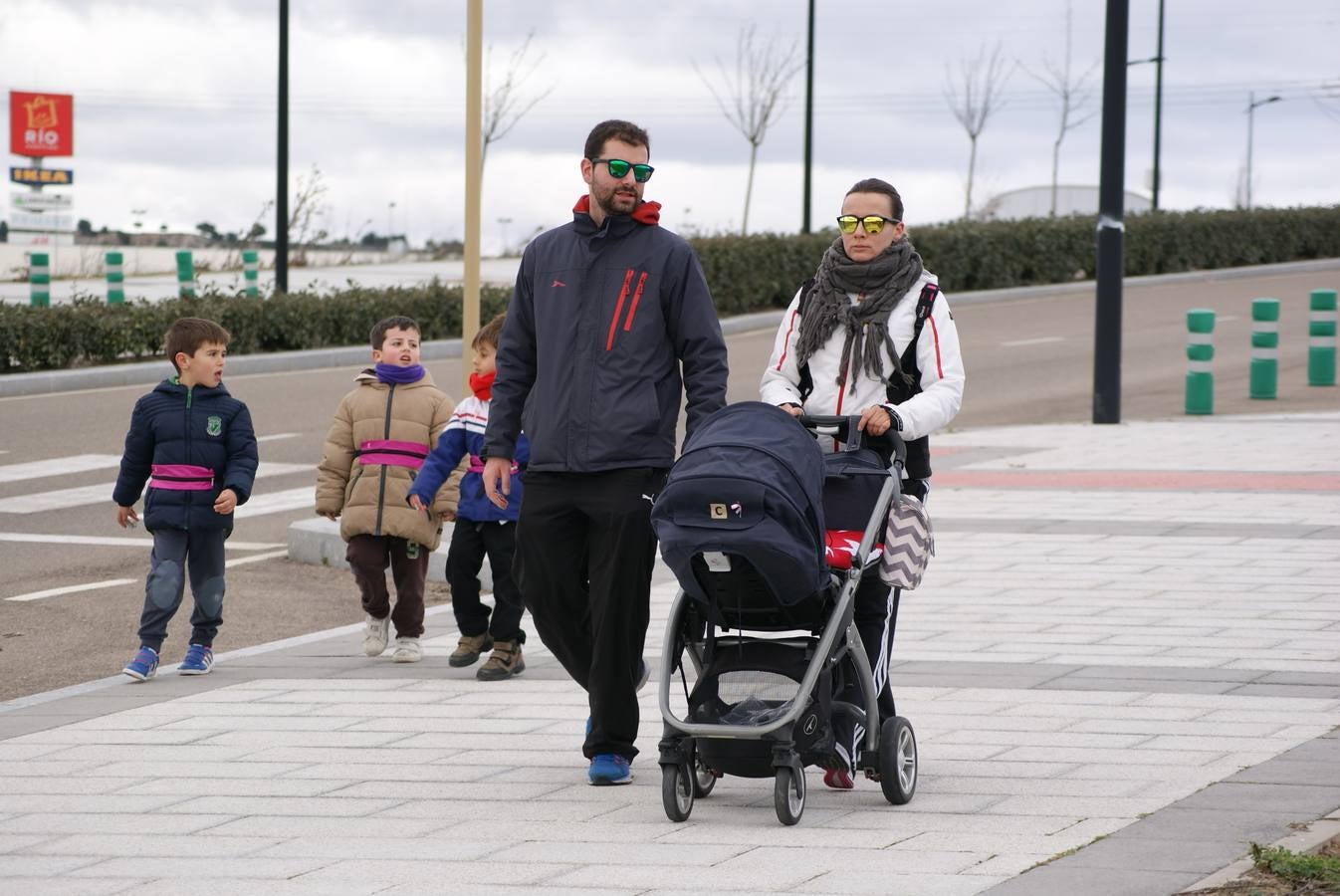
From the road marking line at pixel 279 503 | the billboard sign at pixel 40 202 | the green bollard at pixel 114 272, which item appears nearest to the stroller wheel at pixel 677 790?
the road marking line at pixel 279 503

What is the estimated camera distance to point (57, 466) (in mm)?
15273

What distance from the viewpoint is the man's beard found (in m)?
5.84

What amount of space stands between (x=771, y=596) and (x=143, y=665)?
3.49 meters

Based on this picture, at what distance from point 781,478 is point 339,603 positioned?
561 centimetres

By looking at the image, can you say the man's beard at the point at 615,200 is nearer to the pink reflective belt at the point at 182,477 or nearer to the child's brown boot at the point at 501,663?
the child's brown boot at the point at 501,663

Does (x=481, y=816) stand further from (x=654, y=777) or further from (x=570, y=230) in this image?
(x=570, y=230)

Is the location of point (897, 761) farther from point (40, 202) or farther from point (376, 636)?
point (40, 202)

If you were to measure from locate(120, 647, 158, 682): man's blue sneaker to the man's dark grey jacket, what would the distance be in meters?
2.70

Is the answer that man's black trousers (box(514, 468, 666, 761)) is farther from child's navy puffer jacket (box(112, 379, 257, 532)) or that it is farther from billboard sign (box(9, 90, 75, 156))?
billboard sign (box(9, 90, 75, 156))

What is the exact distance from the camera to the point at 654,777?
19.9 feet

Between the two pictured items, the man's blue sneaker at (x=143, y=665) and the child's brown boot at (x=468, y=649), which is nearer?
the man's blue sneaker at (x=143, y=665)

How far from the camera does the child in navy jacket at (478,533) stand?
305 inches

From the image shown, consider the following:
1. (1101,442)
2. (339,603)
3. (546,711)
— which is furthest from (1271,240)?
(546,711)

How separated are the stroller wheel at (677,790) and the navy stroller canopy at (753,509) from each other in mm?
485
